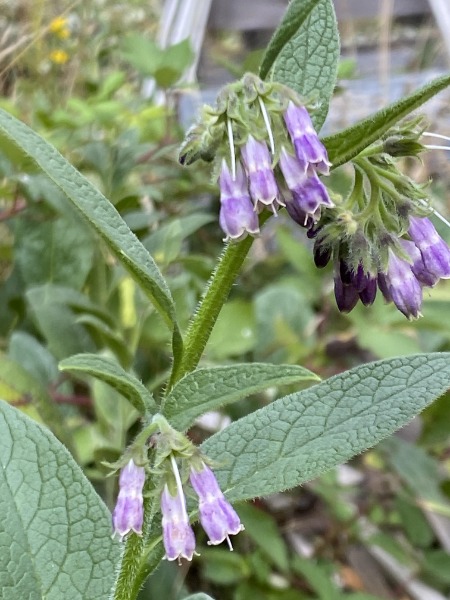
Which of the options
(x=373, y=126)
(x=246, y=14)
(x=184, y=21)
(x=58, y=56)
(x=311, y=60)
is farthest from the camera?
(x=246, y=14)

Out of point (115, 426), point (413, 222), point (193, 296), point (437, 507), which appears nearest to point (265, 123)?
point (413, 222)

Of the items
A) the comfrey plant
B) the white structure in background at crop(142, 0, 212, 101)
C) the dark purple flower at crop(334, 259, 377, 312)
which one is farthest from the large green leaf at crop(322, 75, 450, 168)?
the white structure in background at crop(142, 0, 212, 101)

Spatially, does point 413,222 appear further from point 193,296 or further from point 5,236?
point 5,236

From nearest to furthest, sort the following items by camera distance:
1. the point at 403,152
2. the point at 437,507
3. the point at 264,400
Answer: the point at 403,152 → the point at 264,400 → the point at 437,507

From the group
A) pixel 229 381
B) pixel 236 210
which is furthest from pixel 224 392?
pixel 236 210

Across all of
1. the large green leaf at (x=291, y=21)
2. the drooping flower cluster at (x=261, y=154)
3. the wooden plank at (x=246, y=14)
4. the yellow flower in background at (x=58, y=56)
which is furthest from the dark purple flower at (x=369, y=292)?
the wooden plank at (x=246, y=14)

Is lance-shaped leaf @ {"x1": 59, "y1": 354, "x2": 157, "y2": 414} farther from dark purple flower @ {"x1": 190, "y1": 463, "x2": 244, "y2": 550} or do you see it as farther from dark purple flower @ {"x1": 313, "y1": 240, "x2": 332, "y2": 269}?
dark purple flower @ {"x1": 313, "y1": 240, "x2": 332, "y2": 269}

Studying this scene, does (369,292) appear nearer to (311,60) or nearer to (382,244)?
(382,244)
